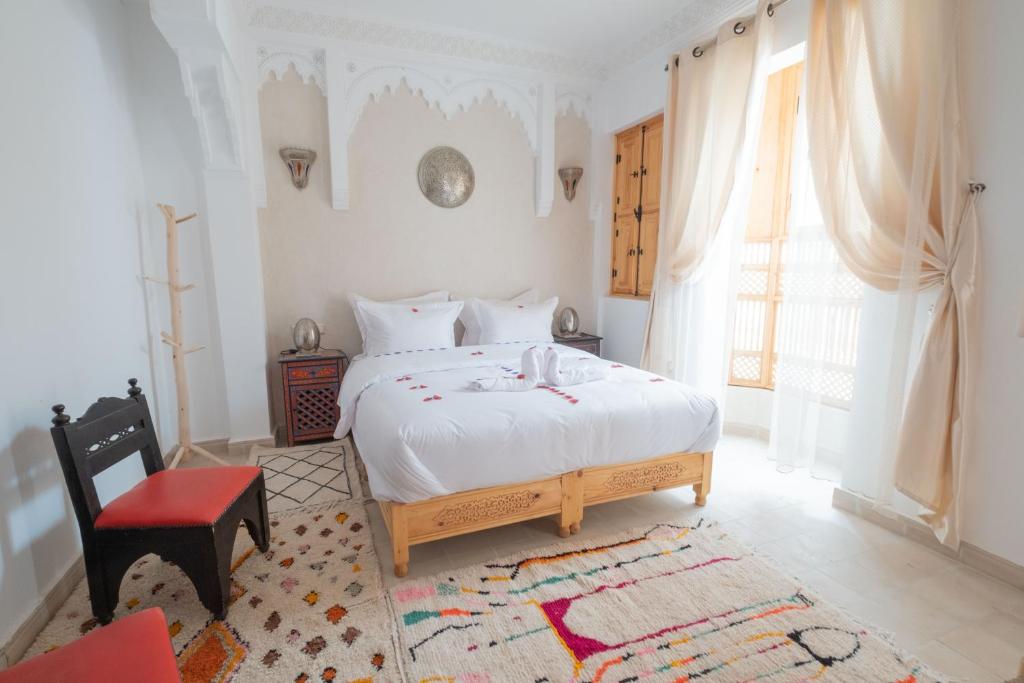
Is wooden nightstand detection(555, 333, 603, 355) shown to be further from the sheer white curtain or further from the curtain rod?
the curtain rod

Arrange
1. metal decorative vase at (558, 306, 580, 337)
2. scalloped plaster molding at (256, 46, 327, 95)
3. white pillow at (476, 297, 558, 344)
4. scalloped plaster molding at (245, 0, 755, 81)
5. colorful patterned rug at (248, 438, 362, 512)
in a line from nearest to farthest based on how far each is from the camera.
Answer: colorful patterned rug at (248, 438, 362, 512)
scalloped plaster molding at (245, 0, 755, 81)
scalloped plaster molding at (256, 46, 327, 95)
white pillow at (476, 297, 558, 344)
metal decorative vase at (558, 306, 580, 337)

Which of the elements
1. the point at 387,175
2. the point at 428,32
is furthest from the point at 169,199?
the point at 428,32

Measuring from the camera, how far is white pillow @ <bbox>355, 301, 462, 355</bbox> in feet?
11.8

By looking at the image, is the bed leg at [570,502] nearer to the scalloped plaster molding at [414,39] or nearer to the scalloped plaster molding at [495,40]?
the scalloped plaster molding at [495,40]

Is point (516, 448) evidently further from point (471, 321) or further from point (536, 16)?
point (536, 16)

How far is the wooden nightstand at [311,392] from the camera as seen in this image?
3.48 m

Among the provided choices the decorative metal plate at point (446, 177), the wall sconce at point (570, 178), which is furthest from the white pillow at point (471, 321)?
the wall sconce at point (570, 178)

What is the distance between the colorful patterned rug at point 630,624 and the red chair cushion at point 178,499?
0.75 metres

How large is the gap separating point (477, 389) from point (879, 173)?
215 cm

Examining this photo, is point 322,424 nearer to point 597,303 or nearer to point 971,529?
point 597,303

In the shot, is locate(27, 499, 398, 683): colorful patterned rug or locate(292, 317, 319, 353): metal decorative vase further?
locate(292, 317, 319, 353): metal decorative vase

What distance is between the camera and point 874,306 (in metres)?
2.41

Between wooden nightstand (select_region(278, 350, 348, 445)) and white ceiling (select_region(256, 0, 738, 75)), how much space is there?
235cm

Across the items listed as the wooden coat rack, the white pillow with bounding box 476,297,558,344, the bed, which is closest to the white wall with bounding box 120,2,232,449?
the wooden coat rack
